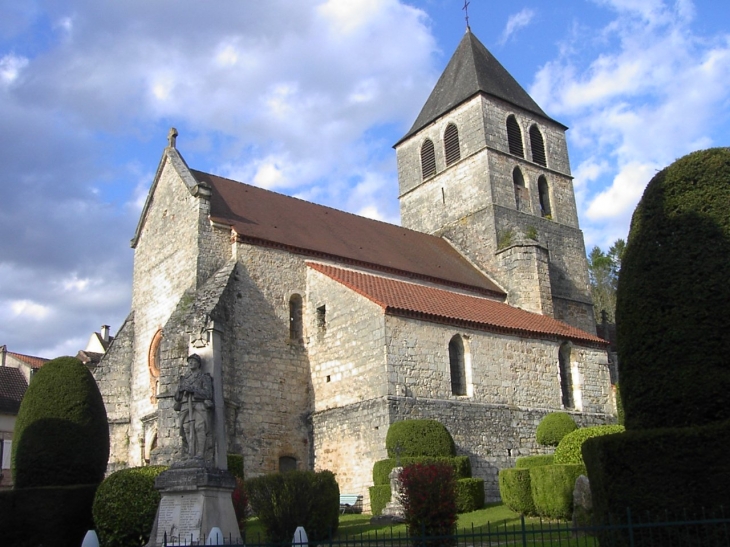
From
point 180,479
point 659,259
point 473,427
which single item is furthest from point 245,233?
point 659,259

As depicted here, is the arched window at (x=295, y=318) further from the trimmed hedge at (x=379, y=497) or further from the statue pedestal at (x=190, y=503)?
the statue pedestal at (x=190, y=503)

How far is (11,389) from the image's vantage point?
33281 millimetres

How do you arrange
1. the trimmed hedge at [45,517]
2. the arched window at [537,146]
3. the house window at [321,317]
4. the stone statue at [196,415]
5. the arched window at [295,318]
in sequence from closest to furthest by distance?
1. the stone statue at [196,415]
2. the trimmed hedge at [45,517]
3. the house window at [321,317]
4. the arched window at [295,318]
5. the arched window at [537,146]

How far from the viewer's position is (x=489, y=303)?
24.3 m

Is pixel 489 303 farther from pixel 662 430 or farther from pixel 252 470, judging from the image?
pixel 662 430

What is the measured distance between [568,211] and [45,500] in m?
24.9

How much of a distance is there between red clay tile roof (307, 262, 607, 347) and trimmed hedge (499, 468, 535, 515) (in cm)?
557

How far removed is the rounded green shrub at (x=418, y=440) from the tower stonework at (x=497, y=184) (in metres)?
10.1

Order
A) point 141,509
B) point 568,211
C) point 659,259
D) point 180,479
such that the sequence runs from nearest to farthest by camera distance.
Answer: point 659,259 → point 180,479 → point 141,509 → point 568,211

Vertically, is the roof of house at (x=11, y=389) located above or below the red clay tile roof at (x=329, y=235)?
below

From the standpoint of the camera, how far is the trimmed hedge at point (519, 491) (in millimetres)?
14750

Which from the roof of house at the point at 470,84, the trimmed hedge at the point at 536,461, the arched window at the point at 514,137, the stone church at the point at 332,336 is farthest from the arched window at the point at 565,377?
the roof of house at the point at 470,84

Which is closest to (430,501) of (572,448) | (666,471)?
(666,471)

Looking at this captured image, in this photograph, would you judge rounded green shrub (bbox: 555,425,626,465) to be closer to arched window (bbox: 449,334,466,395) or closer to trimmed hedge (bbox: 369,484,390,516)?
trimmed hedge (bbox: 369,484,390,516)
